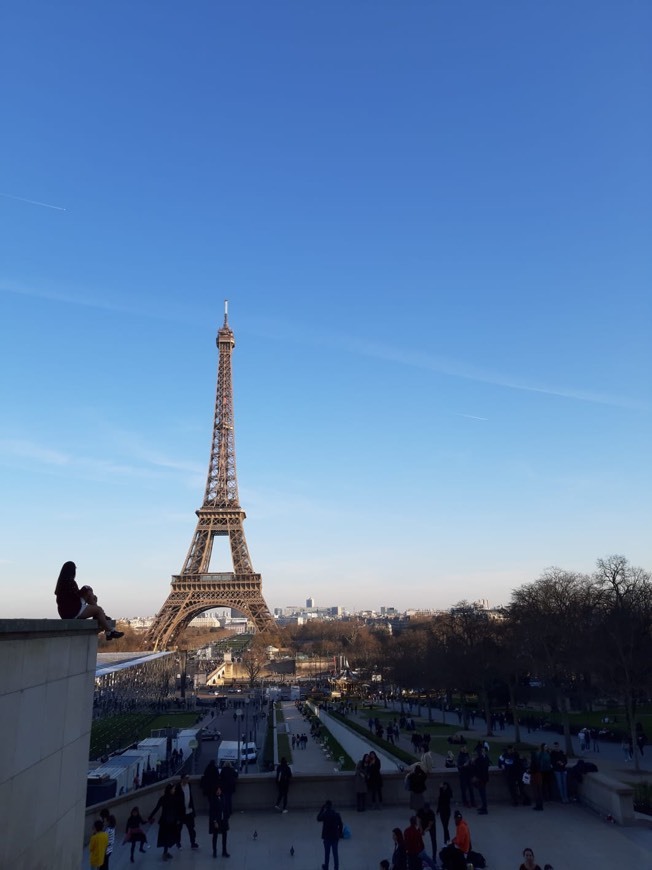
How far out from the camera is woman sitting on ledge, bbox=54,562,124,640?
10.9 m

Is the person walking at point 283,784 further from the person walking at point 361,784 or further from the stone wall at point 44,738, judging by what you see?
the stone wall at point 44,738

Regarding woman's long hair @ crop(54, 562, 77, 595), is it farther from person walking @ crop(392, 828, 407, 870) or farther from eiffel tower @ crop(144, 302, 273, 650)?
eiffel tower @ crop(144, 302, 273, 650)

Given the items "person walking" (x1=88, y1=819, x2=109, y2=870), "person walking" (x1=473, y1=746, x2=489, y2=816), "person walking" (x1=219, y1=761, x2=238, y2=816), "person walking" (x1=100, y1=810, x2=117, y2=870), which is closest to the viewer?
"person walking" (x1=88, y1=819, x2=109, y2=870)

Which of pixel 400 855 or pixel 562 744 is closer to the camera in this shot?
pixel 400 855

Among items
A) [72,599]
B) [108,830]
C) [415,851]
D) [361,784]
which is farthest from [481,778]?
[72,599]

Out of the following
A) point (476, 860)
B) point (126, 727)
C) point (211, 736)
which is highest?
point (476, 860)

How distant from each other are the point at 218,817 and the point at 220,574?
88210 mm

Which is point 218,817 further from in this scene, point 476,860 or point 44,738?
point 44,738

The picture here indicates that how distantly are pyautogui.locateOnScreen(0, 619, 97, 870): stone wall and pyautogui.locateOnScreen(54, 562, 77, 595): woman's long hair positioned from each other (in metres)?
0.82

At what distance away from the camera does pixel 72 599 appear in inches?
431

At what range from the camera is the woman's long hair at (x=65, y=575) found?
10961 mm

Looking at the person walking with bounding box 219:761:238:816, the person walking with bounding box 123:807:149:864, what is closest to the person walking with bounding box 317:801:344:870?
the person walking with bounding box 219:761:238:816

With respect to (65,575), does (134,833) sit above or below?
below

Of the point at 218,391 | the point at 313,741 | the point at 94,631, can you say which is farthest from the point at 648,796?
the point at 218,391
